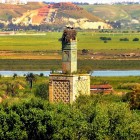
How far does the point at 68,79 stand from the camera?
79.5 ft

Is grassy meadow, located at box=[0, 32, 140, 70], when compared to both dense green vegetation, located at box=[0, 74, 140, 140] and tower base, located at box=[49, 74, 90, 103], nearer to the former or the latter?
tower base, located at box=[49, 74, 90, 103]

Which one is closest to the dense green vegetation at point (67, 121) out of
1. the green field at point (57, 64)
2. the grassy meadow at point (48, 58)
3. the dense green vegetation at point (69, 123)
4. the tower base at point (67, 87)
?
the dense green vegetation at point (69, 123)

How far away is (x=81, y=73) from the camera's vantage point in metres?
24.5

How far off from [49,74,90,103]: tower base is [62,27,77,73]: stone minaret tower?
0.23 m

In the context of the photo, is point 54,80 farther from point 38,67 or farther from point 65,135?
point 38,67

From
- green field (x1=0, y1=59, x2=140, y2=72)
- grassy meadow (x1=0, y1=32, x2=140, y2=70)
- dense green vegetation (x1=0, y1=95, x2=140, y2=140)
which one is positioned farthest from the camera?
grassy meadow (x1=0, y1=32, x2=140, y2=70)

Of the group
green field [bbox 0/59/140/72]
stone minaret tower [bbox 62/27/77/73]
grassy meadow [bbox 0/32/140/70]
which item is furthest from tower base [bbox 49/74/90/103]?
green field [bbox 0/59/140/72]

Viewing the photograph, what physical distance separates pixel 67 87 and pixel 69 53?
Result: 38.1 inches

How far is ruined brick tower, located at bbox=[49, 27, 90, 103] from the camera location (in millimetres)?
24172

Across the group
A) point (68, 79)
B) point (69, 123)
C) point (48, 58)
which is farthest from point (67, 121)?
point (48, 58)

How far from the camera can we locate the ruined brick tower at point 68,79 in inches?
952

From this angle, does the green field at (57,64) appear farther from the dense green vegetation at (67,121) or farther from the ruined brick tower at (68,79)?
the dense green vegetation at (67,121)

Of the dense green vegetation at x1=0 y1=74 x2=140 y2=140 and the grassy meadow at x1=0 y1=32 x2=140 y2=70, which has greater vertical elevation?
the dense green vegetation at x1=0 y1=74 x2=140 y2=140

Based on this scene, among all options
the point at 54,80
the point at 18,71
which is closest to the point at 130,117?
the point at 54,80
